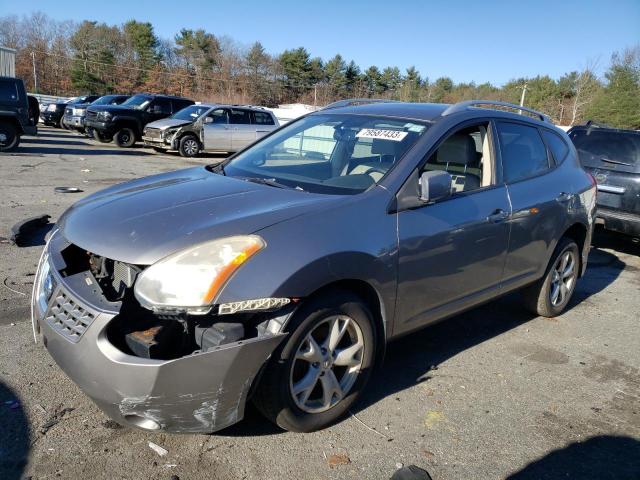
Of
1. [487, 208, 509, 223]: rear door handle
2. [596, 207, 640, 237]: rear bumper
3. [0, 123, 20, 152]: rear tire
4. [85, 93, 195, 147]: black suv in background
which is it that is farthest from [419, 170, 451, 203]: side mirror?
[85, 93, 195, 147]: black suv in background

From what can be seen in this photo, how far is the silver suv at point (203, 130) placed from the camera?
55.1 feet

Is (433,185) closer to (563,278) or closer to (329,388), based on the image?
(329,388)

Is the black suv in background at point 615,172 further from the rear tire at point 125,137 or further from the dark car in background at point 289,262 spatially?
the rear tire at point 125,137

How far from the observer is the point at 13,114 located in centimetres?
1416

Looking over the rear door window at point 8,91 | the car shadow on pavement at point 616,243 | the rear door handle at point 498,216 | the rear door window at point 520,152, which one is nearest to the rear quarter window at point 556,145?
the rear door window at point 520,152

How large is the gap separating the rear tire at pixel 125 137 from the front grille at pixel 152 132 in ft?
6.21

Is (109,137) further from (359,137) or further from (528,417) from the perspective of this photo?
(528,417)

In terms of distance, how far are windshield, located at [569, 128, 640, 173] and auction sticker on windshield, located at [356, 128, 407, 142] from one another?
5.34 meters

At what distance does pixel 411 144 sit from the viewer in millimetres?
3428

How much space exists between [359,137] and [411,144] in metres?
0.52

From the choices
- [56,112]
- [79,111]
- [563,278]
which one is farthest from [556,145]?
[56,112]

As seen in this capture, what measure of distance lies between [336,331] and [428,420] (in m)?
0.84

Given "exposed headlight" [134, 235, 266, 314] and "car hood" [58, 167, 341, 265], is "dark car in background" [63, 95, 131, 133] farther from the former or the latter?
"exposed headlight" [134, 235, 266, 314]

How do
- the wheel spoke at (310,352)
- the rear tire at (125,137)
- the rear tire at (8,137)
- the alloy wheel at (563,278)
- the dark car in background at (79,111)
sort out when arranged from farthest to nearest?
the dark car in background at (79,111) < the rear tire at (125,137) < the rear tire at (8,137) < the alloy wheel at (563,278) < the wheel spoke at (310,352)
